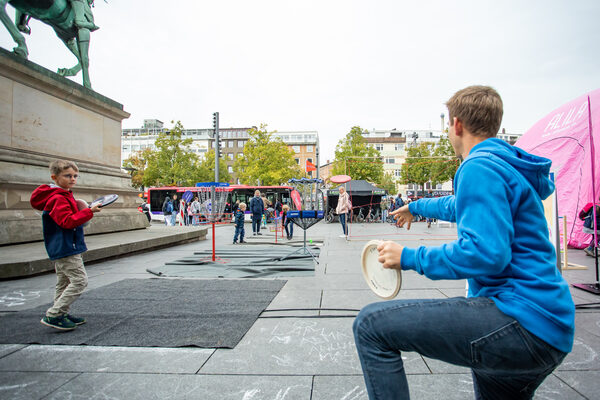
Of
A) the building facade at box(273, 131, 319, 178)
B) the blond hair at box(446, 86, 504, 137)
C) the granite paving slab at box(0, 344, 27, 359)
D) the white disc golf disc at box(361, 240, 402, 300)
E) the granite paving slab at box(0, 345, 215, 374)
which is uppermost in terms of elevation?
the building facade at box(273, 131, 319, 178)

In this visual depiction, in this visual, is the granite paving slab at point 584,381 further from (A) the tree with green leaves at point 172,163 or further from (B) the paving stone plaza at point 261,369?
(A) the tree with green leaves at point 172,163

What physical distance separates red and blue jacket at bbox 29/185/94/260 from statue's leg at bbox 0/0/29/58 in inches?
271

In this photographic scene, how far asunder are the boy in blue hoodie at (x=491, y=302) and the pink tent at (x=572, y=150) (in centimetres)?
892

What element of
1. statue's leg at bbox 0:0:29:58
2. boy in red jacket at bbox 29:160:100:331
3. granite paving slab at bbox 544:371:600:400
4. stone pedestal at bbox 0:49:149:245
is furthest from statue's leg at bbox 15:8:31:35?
granite paving slab at bbox 544:371:600:400

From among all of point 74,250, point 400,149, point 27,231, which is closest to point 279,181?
point 27,231

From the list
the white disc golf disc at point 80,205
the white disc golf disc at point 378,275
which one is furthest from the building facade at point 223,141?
the white disc golf disc at point 378,275

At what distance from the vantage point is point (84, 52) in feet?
33.3

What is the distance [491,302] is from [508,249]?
0.22 metres

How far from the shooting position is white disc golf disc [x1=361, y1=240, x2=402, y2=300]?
4.77ft

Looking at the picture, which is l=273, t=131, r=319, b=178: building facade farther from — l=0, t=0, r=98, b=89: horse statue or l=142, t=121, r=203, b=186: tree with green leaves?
l=0, t=0, r=98, b=89: horse statue

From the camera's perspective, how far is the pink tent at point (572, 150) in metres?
8.28

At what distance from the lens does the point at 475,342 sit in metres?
1.19

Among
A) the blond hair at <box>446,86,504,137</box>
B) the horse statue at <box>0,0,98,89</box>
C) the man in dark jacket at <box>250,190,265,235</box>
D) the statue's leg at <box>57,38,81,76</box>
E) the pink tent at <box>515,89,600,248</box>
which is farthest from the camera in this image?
the man in dark jacket at <box>250,190,265,235</box>

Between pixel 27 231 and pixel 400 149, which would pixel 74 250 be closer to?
pixel 27 231
